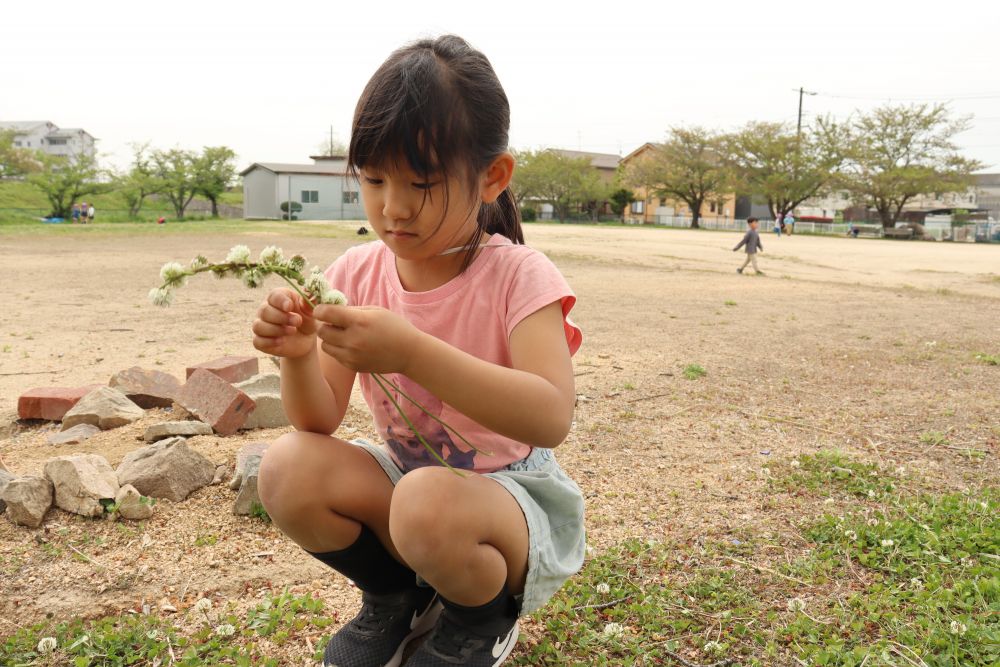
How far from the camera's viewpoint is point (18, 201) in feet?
176

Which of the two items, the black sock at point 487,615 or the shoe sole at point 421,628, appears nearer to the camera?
the black sock at point 487,615

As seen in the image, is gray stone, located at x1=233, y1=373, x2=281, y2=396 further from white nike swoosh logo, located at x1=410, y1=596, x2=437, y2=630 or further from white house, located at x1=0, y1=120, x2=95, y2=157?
white house, located at x1=0, y1=120, x2=95, y2=157

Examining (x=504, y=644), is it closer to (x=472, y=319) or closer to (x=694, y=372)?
(x=472, y=319)

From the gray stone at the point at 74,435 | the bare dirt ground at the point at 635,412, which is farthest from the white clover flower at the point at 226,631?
the gray stone at the point at 74,435

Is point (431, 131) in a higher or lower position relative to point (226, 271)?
higher

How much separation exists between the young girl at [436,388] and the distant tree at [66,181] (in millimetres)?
50629

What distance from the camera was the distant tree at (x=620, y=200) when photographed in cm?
6581

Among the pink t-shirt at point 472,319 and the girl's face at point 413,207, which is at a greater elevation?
the girl's face at point 413,207

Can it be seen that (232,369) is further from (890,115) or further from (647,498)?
(890,115)

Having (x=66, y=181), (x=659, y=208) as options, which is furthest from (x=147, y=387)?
(x=659, y=208)

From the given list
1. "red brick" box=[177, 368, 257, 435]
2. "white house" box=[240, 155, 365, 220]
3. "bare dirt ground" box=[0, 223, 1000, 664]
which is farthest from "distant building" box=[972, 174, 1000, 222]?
"red brick" box=[177, 368, 257, 435]

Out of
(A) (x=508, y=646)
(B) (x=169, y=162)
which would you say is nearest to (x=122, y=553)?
(A) (x=508, y=646)

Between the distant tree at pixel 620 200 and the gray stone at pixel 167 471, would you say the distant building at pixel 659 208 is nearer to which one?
the distant tree at pixel 620 200

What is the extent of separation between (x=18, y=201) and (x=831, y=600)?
201ft
